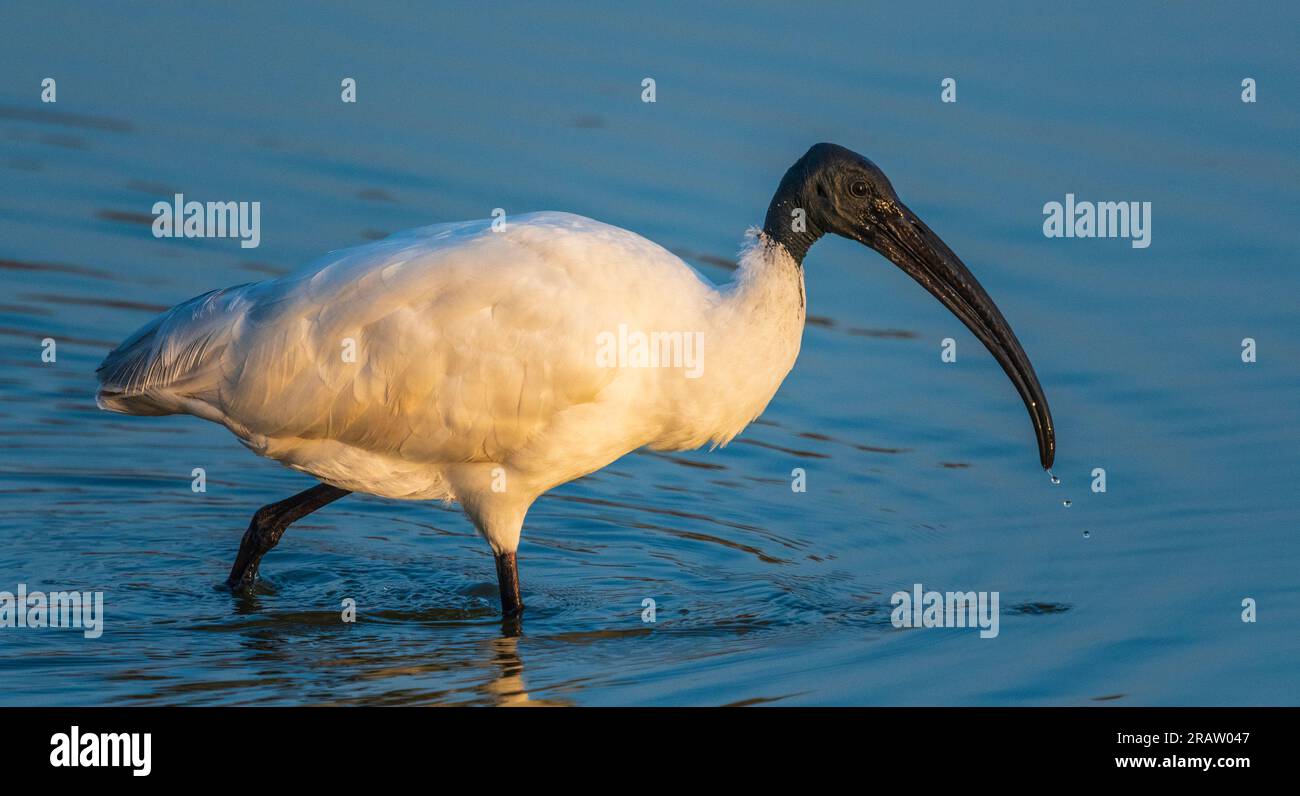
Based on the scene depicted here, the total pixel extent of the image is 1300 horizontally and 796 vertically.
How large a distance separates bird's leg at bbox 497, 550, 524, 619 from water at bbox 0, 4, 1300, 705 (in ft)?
0.39

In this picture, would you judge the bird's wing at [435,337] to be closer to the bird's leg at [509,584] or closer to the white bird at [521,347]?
the white bird at [521,347]

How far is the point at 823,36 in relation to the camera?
16.7m

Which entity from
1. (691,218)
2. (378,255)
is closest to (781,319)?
(378,255)

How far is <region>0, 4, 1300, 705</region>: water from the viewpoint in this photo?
924 cm

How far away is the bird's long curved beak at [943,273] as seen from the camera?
9250 mm

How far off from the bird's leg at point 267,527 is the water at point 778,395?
15 cm

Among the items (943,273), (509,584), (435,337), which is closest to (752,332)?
(943,273)

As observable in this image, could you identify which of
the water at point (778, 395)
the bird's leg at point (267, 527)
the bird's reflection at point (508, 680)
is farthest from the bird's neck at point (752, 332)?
the bird's leg at point (267, 527)

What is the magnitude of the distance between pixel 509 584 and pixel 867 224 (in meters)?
2.35

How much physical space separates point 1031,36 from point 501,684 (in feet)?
31.1

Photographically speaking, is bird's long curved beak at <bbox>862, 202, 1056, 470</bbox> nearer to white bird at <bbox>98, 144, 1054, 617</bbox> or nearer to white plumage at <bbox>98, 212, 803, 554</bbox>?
white bird at <bbox>98, 144, 1054, 617</bbox>

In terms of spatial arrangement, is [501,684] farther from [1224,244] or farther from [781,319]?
[1224,244]

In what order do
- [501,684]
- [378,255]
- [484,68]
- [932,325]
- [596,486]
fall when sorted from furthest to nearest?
[484,68] < [932,325] < [596,486] < [378,255] < [501,684]

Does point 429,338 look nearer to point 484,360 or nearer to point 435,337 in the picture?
point 435,337
